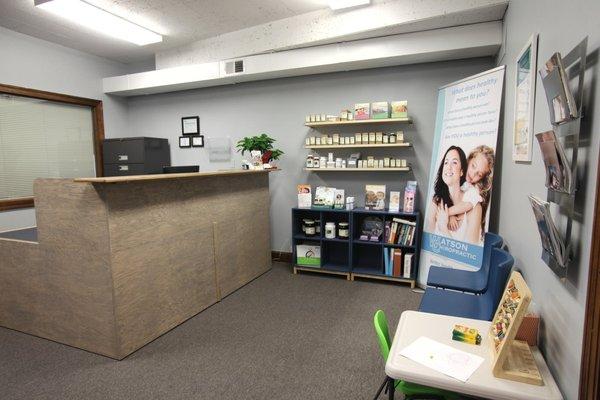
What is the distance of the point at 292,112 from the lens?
14.5ft

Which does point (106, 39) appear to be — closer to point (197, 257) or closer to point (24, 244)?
point (24, 244)

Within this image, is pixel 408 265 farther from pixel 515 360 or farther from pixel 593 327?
pixel 593 327

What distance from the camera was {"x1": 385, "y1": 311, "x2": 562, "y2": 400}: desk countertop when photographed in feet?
3.75

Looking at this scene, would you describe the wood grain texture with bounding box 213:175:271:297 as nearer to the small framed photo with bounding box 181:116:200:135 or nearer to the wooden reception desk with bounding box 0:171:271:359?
the wooden reception desk with bounding box 0:171:271:359

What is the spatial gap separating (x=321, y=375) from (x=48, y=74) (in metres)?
4.66

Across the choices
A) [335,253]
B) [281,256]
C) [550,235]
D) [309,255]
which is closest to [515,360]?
[550,235]

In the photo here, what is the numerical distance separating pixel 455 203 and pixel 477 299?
4.06ft

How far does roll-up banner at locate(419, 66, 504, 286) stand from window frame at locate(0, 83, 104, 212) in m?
4.46

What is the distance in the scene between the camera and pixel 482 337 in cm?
148

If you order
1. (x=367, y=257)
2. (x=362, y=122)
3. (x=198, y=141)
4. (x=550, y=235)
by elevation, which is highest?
(x=362, y=122)

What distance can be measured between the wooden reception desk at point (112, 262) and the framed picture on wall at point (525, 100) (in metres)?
2.37

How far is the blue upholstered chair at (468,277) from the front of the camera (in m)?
2.38

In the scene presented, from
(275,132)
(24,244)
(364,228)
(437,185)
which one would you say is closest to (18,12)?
(24,244)

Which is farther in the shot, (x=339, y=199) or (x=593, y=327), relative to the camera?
(x=339, y=199)
